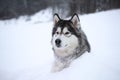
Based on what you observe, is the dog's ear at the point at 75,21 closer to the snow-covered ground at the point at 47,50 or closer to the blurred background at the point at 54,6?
the snow-covered ground at the point at 47,50

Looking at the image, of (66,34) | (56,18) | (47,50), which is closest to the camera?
(66,34)

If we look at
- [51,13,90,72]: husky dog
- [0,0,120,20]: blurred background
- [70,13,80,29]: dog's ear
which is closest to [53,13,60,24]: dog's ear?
[51,13,90,72]: husky dog

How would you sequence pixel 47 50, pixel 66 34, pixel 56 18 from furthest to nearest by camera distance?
1. pixel 47 50
2. pixel 56 18
3. pixel 66 34

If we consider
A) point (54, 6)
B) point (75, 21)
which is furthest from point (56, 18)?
A: point (54, 6)

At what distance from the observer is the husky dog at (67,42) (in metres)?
1.84

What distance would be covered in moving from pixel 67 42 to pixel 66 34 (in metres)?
0.08

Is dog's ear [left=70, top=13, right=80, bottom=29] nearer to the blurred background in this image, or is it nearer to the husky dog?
the husky dog

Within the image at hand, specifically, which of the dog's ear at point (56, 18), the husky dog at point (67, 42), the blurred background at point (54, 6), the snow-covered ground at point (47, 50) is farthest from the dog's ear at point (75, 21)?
the blurred background at point (54, 6)

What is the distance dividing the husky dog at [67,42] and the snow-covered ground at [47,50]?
0.34 ft

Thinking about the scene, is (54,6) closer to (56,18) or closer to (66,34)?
(56,18)

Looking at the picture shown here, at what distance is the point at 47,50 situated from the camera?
2324mm

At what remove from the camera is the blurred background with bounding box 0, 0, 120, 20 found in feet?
7.34

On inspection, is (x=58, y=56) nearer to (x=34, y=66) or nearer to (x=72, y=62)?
(x=72, y=62)

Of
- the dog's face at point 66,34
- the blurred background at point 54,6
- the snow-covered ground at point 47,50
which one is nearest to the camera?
the snow-covered ground at point 47,50
